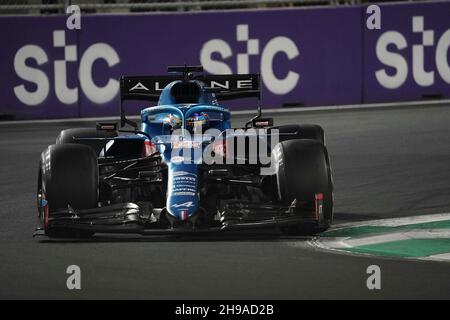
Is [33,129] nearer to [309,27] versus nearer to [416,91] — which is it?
[309,27]

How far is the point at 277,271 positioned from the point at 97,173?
2241mm

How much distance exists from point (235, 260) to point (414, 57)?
497 inches

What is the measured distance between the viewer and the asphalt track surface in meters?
8.79

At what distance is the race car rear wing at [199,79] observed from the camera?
13.1m

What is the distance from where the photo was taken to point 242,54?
21531 mm

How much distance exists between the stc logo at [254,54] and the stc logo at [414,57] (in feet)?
4.71

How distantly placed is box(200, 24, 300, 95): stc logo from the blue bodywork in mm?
8652

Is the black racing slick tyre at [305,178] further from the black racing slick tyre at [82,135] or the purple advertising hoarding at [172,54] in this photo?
the purple advertising hoarding at [172,54]

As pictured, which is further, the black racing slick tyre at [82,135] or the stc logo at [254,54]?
the stc logo at [254,54]

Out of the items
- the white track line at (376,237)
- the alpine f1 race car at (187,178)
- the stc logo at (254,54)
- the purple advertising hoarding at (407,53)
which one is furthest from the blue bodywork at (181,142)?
the purple advertising hoarding at (407,53)

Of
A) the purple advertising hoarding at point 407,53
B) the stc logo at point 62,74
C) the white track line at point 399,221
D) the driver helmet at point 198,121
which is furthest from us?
the purple advertising hoarding at point 407,53

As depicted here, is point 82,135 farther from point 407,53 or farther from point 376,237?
point 407,53

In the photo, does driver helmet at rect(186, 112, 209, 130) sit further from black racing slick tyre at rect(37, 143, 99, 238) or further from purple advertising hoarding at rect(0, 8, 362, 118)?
purple advertising hoarding at rect(0, 8, 362, 118)

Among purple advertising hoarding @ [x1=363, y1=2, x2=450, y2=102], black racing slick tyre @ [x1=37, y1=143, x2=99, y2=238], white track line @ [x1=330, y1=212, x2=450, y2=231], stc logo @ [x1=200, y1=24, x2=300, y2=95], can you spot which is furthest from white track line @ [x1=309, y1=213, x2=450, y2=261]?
purple advertising hoarding @ [x1=363, y1=2, x2=450, y2=102]
